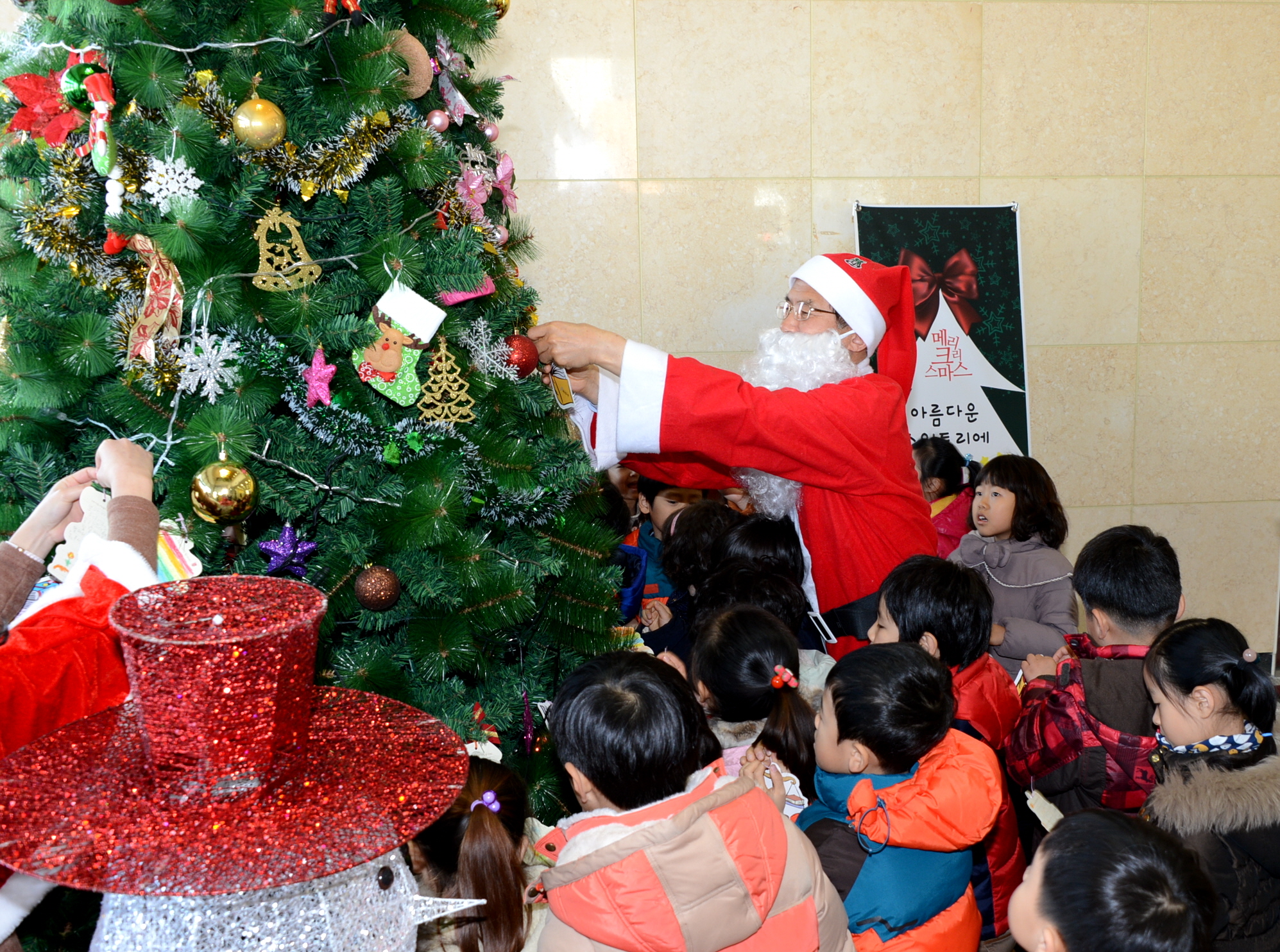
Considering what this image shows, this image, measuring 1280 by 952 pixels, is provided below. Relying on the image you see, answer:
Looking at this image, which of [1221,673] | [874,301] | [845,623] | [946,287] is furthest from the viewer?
[946,287]

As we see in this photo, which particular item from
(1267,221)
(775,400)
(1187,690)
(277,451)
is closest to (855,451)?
(775,400)

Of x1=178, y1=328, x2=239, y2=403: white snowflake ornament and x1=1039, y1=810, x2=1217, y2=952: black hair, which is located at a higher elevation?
x1=178, y1=328, x2=239, y2=403: white snowflake ornament

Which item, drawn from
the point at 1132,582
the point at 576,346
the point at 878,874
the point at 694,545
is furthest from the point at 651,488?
the point at 878,874

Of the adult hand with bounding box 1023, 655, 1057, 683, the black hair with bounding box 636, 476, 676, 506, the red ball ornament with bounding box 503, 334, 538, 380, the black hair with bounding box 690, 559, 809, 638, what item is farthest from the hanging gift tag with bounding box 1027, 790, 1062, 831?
the red ball ornament with bounding box 503, 334, 538, 380

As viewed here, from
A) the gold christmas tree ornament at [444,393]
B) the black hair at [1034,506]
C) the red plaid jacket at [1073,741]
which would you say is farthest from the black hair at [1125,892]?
the black hair at [1034,506]

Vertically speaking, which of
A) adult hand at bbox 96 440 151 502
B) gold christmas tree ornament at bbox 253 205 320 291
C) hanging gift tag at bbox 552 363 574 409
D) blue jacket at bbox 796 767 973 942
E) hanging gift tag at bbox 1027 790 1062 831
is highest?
gold christmas tree ornament at bbox 253 205 320 291

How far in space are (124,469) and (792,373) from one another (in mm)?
1796

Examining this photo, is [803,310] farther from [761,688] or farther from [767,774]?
[767,774]

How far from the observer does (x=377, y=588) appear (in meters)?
1.58

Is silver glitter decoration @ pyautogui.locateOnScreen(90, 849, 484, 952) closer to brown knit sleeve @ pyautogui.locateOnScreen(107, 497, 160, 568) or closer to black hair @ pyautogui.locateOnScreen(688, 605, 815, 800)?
brown knit sleeve @ pyautogui.locateOnScreen(107, 497, 160, 568)

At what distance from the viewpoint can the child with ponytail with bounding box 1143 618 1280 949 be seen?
64.6 inches

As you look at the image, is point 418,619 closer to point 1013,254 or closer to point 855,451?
point 855,451

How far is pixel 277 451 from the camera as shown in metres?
1.63

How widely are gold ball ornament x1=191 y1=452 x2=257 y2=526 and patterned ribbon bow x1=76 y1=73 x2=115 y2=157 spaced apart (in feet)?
1.66
